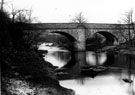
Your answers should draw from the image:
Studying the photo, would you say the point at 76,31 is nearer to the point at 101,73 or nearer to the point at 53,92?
the point at 101,73

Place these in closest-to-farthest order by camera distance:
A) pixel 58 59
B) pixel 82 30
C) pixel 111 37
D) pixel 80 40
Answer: pixel 58 59, pixel 82 30, pixel 80 40, pixel 111 37

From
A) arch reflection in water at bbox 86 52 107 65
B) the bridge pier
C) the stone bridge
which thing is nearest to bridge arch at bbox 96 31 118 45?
the stone bridge

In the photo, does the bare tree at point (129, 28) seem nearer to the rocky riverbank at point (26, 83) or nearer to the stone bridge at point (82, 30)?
the stone bridge at point (82, 30)

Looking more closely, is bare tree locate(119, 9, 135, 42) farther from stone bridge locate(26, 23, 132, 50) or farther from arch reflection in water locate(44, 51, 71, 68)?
arch reflection in water locate(44, 51, 71, 68)

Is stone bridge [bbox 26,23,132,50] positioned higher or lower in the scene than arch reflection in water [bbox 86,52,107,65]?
higher

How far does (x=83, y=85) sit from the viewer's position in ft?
61.0

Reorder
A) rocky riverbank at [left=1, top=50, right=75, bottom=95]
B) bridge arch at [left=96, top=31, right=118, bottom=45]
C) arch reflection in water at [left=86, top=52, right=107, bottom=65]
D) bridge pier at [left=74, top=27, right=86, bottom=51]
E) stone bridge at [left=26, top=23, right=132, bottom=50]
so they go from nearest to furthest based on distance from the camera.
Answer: rocky riverbank at [left=1, top=50, right=75, bottom=95]
arch reflection in water at [left=86, top=52, right=107, bottom=65]
stone bridge at [left=26, top=23, right=132, bottom=50]
bridge pier at [left=74, top=27, right=86, bottom=51]
bridge arch at [left=96, top=31, right=118, bottom=45]

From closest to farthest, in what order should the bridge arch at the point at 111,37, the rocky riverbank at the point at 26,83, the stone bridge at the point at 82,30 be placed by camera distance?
1. the rocky riverbank at the point at 26,83
2. the stone bridge at the point at 82,30
3. the bridge arch at the point at 111,37

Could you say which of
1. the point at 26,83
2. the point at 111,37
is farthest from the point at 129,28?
the point at 26,83

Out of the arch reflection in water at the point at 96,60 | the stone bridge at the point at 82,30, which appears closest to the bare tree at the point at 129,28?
the stone bridge at the point at 82,30

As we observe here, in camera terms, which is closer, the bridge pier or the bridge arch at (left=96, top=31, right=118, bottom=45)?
the bridge pier

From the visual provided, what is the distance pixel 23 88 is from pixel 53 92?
177cm

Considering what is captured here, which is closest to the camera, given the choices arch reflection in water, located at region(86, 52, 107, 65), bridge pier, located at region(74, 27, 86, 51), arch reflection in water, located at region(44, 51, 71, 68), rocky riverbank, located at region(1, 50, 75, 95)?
rocky riverbank, located at region(1, 50, 75, 95)

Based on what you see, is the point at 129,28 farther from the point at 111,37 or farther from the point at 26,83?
the point at 26,83
